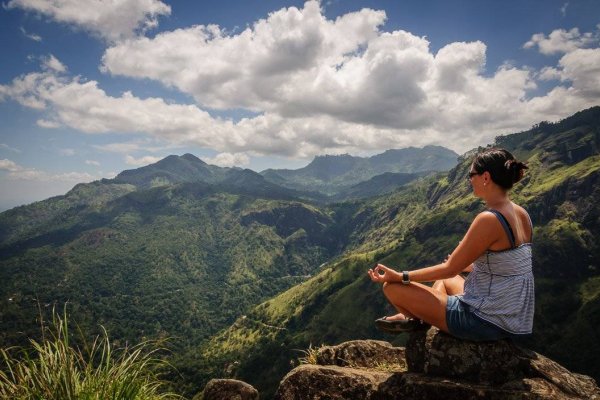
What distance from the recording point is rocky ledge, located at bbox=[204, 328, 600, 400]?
6.45m

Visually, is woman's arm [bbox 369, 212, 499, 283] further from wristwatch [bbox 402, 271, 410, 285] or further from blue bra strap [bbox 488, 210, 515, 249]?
wristwatch [bbox 402, 271, 410, 285]

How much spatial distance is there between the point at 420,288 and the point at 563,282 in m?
217

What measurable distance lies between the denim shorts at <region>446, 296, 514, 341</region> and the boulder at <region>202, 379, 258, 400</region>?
6326mm

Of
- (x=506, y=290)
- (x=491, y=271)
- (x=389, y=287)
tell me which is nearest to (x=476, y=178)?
(x=491, y=271)

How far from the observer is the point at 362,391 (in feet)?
25.3

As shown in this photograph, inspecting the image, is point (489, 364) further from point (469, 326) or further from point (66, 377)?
point (66, 377)

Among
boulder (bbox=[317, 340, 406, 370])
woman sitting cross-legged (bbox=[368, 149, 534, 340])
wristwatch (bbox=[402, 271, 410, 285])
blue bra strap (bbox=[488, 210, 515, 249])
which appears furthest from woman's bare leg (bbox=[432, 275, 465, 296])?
boulder (bbox=[317, 340, 406, 370])

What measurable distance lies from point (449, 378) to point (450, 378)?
2cm

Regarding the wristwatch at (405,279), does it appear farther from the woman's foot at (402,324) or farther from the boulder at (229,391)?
the boulder at (229,391)

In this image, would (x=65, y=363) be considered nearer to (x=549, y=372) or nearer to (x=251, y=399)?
(x=251, y=399)

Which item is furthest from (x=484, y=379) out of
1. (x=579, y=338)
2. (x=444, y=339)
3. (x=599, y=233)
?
(x=599, y=233)

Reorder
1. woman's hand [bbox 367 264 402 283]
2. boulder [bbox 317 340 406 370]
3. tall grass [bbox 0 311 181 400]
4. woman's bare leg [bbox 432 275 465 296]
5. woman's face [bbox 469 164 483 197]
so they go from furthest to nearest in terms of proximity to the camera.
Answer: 1. boulder [bbox 317 340 406 370]
2. woman's bare leg [bbox 432 275 465 296]
3. woman's hand [bbox 367 264 402 283]
4. woman's face [bbox 469 164 483 197]
5. tall grass [bbox 0 311 181 400]

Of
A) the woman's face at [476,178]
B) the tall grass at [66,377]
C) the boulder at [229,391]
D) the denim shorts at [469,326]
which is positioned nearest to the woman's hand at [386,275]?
the denim shorts at [469,326]

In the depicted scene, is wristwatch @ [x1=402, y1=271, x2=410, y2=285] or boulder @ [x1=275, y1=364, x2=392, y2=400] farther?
boulder @ [x1=275, y1=364, x2=392, y2=400]
